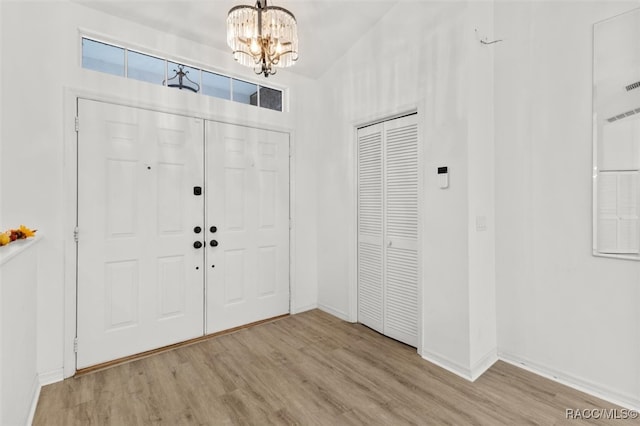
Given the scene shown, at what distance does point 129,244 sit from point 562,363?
3557 mm

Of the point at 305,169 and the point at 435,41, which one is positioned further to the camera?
the point at 305,169

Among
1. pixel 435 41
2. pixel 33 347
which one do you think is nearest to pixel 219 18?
pixel 435 41

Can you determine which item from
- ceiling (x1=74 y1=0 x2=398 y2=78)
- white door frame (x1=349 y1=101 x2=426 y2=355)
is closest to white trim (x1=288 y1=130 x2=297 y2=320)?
white door frame (x1=349 y1=101 x2=426 y2=355)

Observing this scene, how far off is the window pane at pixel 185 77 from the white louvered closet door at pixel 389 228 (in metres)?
1.74

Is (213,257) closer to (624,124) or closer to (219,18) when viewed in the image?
(219,18)

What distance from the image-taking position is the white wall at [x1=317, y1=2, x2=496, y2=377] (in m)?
2.38

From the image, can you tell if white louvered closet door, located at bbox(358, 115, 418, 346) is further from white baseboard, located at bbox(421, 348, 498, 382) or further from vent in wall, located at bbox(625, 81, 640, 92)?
vent in wall, located at bbox(625, 81, 640, 92)

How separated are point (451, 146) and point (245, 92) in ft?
7.25

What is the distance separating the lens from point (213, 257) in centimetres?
311

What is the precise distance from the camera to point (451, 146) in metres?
2.45

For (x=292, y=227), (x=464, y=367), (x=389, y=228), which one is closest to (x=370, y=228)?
(x=389, y=228)

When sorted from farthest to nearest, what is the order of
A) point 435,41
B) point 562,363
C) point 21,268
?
point 435,41, point 562,363, point 21,268

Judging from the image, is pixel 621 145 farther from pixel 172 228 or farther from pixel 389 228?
pixel 172 228

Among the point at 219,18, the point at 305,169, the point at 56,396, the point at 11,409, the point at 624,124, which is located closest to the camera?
the point at 11,409
